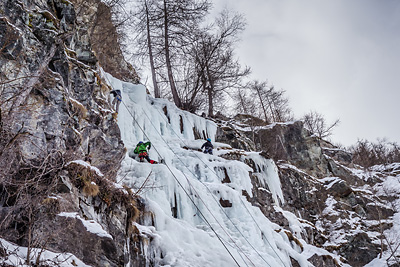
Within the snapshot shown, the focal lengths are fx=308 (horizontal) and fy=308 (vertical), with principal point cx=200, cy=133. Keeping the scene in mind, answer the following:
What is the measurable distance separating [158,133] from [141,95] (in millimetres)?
1814

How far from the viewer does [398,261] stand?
36.2ft

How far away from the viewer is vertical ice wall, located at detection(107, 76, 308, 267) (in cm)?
568

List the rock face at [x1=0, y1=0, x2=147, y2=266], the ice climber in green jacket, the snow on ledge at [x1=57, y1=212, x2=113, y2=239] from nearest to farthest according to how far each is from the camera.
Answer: the rock face at [x1=0, y1=0, x2=147, y2=266] < the snow on ledge at [x1=57, y1=212, x2=113, y2=239] < the ice climber in green jacket

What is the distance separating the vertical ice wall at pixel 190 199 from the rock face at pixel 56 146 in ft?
2.15

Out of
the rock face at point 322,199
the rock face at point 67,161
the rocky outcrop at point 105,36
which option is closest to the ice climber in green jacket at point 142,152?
the rock face at point 67,161

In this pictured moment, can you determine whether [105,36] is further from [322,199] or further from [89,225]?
[322,199]

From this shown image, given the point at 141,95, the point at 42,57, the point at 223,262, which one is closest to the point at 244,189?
the point at 223,262

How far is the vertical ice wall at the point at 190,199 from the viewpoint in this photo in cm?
568

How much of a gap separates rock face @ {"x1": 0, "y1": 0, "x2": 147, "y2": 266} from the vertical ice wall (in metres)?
0.66

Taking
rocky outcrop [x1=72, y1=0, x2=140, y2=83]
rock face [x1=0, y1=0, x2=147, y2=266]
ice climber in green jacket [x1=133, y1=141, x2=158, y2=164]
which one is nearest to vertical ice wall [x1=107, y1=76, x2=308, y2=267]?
ice climber in green jacket [x1=133, y1=141, x2=158, y2=164]

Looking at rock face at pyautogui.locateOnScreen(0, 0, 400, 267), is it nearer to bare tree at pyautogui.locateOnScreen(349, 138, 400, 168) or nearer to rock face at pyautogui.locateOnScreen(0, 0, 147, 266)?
rock face at pyautogui.locateOnScreen(0, 0, 147, 266)

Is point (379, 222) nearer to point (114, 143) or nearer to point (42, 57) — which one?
point (114, 143)

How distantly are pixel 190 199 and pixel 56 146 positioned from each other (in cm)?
345

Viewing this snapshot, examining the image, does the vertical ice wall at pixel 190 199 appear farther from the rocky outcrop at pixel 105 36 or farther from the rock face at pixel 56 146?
the rocky outcrop at pixel 105 36
